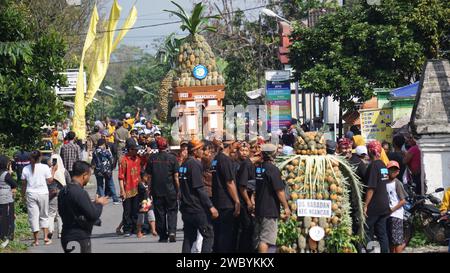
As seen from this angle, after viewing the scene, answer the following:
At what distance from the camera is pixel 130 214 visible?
64.0ft

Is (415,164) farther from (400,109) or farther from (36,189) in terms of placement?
(36,189)

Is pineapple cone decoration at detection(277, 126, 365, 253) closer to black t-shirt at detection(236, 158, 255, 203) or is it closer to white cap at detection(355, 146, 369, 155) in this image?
black t-shirt at detection(236, 158, 255, 203)

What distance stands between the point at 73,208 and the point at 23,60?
9.42 m

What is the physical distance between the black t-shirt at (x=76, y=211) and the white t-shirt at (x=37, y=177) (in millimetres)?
7107

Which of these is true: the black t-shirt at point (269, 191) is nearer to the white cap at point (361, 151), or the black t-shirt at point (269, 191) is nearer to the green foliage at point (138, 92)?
the white cap at point (361, 151)

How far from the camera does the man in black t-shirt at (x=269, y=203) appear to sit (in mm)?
13789

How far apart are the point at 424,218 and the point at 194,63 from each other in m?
17.4

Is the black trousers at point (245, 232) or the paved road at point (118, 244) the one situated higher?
the black trousers at point (245, 232)

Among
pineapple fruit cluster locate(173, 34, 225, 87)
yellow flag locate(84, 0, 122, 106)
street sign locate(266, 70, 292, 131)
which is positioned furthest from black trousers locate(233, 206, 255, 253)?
yellow flag locate(84, 0, 122, 106)

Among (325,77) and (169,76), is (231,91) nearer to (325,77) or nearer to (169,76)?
(169,76)

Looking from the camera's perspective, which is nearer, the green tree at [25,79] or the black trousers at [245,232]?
the black trousers at [245,232]

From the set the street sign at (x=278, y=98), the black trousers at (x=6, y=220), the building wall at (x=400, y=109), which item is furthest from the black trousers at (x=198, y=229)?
the street sign at (x=278, y=98)

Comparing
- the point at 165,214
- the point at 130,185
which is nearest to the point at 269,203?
the point at 165,214
